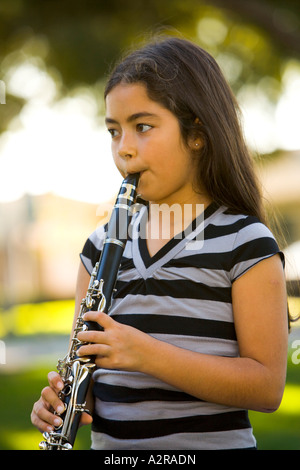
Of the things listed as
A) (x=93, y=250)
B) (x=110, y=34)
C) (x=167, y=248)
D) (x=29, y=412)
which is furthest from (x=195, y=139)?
(x=110, y=34)

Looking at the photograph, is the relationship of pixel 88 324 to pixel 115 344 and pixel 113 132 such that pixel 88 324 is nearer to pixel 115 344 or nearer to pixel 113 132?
pixel 115 344

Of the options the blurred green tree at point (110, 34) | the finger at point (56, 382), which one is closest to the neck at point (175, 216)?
the finger at point (56, 382)

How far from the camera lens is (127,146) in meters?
1.54

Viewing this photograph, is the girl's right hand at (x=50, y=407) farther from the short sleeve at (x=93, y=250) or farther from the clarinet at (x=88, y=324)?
the short sleeve at (x=93, y=250)

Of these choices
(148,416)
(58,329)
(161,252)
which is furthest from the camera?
(58,329)

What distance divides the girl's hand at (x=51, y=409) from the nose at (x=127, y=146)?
558 millimetres

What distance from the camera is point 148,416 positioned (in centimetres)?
146

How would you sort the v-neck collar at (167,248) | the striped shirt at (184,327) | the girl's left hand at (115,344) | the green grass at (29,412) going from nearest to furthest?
the girl's left hand at (115,344) < the striped shirt at (184,327) < the v-neck collar at (167,248) < the green grass at (29,412)

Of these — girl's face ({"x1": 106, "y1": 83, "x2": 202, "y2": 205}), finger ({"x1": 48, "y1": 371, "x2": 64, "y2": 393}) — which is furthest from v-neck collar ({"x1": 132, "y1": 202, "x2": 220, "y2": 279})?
finger ({"x1": 48, "y1": 371, "x2": 64, "y2": 393})

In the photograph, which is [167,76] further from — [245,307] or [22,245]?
[22,245]

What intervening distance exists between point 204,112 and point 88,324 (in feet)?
2.06

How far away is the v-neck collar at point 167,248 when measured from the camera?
5.16ft
